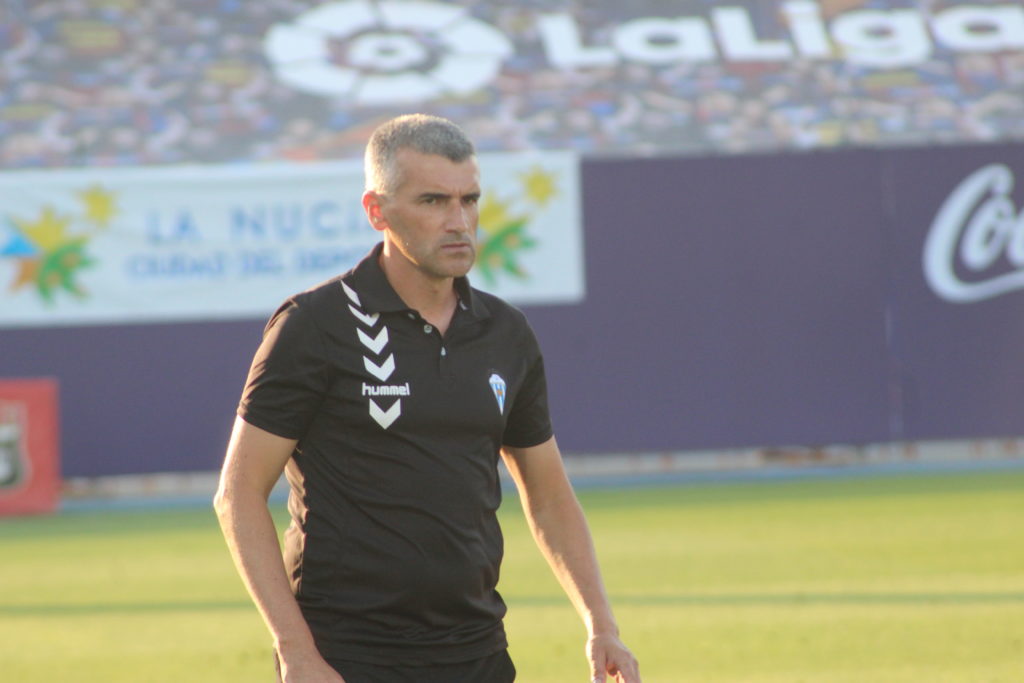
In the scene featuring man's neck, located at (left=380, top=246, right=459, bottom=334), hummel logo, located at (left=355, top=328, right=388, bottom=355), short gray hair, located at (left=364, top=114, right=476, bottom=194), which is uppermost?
short gray hair, located at (left=364, top=114, right=476, bottom=194)

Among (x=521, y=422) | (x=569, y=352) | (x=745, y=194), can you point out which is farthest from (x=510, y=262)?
(x=521, y=422)

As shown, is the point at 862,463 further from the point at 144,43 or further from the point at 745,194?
the point at 144,43

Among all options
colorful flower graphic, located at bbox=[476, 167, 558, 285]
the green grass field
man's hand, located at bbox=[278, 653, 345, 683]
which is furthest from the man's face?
colorful flower graphic, located at bbox=[476, 167, 558, 285]

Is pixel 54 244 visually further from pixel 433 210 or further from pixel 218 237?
pixel 433 210

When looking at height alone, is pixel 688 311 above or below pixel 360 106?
below

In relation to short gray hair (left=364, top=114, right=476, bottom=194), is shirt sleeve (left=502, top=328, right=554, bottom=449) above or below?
below

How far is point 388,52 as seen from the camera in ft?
70.0

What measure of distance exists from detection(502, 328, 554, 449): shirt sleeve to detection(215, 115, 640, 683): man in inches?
7.7

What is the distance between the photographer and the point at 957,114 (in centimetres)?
2069

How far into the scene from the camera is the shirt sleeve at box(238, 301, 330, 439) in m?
3.64

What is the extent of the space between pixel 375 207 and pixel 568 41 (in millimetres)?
17819

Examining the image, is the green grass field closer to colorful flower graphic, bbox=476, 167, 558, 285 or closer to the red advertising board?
the red advertising board

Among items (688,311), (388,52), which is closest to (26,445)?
(688,311)

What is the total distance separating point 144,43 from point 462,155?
17.8m
